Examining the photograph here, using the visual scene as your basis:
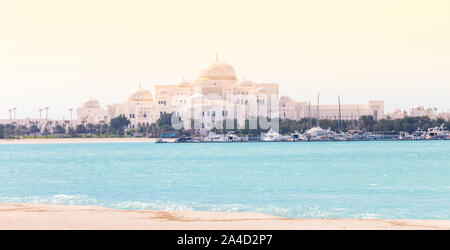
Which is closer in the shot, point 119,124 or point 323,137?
point 323,137

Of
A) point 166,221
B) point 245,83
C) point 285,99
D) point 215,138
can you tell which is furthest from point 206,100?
point 166,221

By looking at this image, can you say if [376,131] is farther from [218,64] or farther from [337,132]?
[218,64]

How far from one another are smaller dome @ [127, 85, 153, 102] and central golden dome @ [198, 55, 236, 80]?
9872mm

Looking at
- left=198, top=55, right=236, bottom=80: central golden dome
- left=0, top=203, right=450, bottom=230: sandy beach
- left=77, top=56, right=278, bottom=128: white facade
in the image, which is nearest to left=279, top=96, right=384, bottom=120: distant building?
left=77, top=56, right=278, bottom=128: white facade

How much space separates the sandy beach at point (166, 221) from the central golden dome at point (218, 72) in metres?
102

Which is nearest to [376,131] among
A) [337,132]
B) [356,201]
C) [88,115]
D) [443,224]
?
[337,132]

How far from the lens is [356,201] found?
25312 millimetres

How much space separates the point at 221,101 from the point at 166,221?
101 m

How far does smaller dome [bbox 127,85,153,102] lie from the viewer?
12662 centimetres

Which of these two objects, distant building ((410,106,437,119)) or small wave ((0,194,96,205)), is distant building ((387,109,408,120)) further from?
small wave ((0,194,96,205))

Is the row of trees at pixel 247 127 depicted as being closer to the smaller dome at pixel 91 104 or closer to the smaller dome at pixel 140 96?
the smaller dome at pixel 140 96

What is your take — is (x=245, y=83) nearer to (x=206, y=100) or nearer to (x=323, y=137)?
(x=206, y=100)

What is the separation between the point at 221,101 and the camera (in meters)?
117

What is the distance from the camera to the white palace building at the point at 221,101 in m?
119
